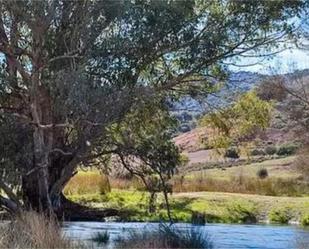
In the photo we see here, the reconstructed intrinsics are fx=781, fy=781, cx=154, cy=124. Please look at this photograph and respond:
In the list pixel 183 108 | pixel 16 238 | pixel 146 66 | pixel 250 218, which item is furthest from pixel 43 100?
pixel 250 218

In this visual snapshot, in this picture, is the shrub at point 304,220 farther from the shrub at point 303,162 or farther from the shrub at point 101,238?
the shrub at point 101,238

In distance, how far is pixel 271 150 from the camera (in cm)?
5956

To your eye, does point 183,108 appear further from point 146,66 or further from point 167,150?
point 146,66

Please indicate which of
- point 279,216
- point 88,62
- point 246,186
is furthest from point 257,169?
point 88,62

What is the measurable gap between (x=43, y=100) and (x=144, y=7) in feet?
11.2

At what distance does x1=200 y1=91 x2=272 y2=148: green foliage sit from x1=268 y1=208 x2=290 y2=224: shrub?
23.4 feet

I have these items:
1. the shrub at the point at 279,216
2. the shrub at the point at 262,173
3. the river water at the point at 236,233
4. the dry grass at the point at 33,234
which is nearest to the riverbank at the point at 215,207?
the shrub at the point at 279,216

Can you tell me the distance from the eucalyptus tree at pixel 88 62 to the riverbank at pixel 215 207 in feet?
31.8

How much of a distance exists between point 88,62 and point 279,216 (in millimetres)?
16671

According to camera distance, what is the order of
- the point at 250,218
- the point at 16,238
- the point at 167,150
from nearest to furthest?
the point at 16,238 < the point at 167,150 < the point at 250,218

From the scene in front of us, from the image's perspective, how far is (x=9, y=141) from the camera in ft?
60.6

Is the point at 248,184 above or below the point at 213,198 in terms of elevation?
above

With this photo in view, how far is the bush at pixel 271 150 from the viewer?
5819 cm

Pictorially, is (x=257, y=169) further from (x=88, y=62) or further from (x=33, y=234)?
(x=33, y=234)
